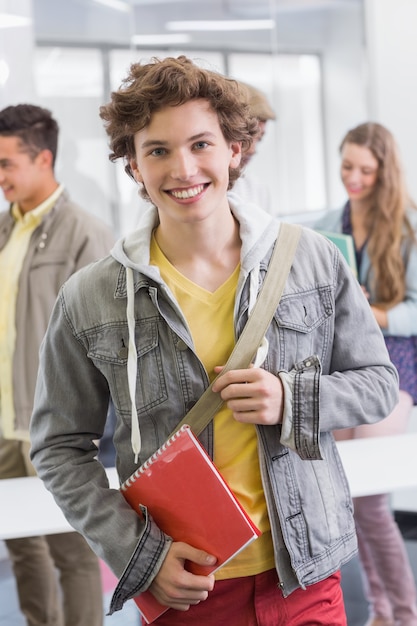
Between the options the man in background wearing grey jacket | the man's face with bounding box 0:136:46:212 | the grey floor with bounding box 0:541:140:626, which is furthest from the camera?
the grey floor with bounding box 0:541:140:626

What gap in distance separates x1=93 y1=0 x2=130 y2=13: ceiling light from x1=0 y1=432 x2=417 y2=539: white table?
284 centimetres

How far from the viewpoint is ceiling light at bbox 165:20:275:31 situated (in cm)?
475

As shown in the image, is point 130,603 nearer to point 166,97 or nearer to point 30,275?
point 30,275

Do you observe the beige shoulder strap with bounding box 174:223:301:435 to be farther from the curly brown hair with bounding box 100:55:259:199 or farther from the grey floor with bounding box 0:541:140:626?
the grey floor with bounding box 0:541:140:626

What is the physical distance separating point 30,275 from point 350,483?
1283mm

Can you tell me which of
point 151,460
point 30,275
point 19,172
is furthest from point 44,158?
point 151,460

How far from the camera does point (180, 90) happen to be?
1.57m

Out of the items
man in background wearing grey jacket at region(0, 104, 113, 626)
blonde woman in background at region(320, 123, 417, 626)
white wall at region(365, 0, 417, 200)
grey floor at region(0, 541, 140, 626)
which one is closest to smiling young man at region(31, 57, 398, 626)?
man in background wearing grey jacket at region(0, 104, 113, 626)

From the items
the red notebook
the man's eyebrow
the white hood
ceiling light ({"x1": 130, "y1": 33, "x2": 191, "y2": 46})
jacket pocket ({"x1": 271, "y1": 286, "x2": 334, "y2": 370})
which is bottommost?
the red notebook

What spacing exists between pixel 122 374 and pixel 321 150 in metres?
3.30

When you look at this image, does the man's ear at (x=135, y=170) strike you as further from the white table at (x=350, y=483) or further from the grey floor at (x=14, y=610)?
the grey floor at (x=14, y=610)

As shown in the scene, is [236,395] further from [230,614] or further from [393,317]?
[393,317]

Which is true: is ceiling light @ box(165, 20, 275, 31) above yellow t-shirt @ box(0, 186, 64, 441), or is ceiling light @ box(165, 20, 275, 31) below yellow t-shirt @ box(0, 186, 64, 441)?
above

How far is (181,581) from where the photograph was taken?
1.55m
